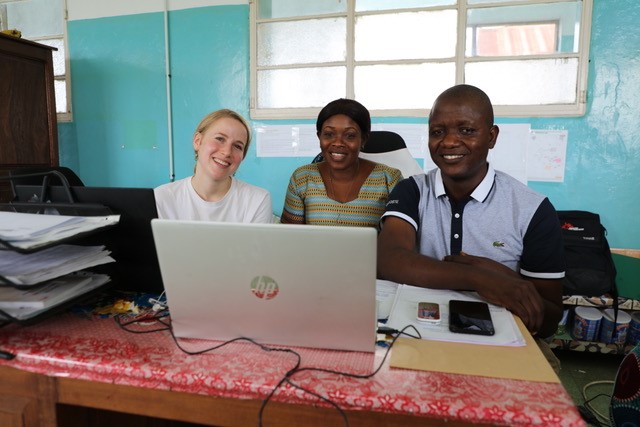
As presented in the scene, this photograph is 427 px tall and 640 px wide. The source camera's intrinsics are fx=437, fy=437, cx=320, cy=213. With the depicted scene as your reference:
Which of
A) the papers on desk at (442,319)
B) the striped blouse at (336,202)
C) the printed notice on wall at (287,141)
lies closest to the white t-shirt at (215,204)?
the striped blouse at (336,202)

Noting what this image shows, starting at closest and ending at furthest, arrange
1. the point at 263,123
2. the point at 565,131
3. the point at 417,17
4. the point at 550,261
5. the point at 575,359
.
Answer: the point at 550,261 < the point at 575,359 < the point at 565,131 < the point at 417,17 < the point at 263,123

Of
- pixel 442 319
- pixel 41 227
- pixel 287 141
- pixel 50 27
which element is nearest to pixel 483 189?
pixel 442 319

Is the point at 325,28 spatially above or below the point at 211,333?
above

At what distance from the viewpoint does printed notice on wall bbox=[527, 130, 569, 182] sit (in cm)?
268

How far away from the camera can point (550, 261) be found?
4.20ft

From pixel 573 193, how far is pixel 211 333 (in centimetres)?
261

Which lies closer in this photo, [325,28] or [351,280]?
[351,280]

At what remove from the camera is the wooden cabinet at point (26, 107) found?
305 centimetres

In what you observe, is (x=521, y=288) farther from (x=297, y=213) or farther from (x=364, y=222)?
(x=297, y=213)

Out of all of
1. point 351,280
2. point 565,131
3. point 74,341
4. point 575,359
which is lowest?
point 575,359

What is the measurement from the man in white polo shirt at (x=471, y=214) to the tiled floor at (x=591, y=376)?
0.86 m

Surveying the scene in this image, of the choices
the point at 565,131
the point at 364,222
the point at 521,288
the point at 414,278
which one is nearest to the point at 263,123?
the point at 364,222

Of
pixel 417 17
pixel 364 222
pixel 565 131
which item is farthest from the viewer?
pixel 417 17

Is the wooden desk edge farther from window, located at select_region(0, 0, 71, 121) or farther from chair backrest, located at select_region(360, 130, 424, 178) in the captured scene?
window, located at select_region(0, 0, 71, 121)
